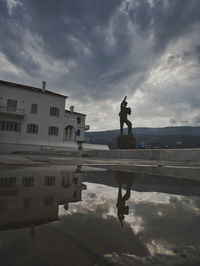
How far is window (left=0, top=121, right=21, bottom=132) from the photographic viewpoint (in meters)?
23.2

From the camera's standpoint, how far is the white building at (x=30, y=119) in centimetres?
2302

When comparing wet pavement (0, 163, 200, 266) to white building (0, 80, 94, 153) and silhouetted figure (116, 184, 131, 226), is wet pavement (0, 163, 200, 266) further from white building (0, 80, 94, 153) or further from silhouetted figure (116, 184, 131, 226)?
white building (0, 80, 94, 153)

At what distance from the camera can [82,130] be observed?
39.3m

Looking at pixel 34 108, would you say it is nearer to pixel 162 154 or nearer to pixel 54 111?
pixel 54 111

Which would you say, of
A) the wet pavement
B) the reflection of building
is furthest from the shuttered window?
the wet pavement

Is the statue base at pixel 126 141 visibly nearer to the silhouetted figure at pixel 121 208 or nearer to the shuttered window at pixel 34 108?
the silhouetted figure at pixel 121 208

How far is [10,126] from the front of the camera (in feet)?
77.3

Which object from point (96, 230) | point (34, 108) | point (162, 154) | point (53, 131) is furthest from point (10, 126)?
point (96, 230)

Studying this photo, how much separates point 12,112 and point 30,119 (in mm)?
2462

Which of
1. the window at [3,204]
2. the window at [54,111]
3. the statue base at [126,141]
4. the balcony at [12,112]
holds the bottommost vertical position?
the window at [3,204]

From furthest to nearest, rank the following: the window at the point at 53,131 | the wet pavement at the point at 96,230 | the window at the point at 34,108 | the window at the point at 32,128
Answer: the window at the point at 53,131, the window at the point at 34,108, the window at the point at 32,128, the wet pavement at the point at 96,230

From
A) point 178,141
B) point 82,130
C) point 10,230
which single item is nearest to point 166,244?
point 10,230

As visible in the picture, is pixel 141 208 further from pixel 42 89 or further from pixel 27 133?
pixel 42 89

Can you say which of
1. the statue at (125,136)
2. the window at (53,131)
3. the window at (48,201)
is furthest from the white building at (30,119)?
the window at (48,201)
